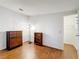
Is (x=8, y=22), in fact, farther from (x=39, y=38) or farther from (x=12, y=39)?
(x=39, y=38)

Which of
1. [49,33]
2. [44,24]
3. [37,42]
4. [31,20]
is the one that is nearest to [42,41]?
[37,42]

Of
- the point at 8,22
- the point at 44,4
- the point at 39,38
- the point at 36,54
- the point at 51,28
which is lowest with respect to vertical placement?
the point at 36,54

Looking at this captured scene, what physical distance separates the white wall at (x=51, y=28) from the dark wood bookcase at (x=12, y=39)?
5.78 feet

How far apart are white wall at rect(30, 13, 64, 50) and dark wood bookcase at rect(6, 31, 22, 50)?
5.78ft

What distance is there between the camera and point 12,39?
4.46 metres

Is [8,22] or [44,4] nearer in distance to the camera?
[44,4]

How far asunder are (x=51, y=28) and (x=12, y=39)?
2.58m

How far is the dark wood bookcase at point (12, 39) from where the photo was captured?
4254mm

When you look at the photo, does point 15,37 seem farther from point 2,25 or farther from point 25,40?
point 25,40

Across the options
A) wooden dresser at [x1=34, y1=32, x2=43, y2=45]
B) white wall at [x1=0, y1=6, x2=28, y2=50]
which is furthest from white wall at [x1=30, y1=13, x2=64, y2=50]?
white wall at [x1=0, y1=6, x2=28, y2=50]

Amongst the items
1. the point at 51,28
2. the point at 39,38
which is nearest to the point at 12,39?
the point at 39,38

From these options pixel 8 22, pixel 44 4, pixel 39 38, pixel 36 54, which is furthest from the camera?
pixel 39 38

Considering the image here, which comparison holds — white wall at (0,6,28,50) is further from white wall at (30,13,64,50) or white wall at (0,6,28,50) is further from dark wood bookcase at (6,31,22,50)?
white wall at (30,13,64,50)

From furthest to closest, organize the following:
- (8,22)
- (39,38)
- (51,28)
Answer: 1. (39,38)
2. (51,28)
3. (8,22)
